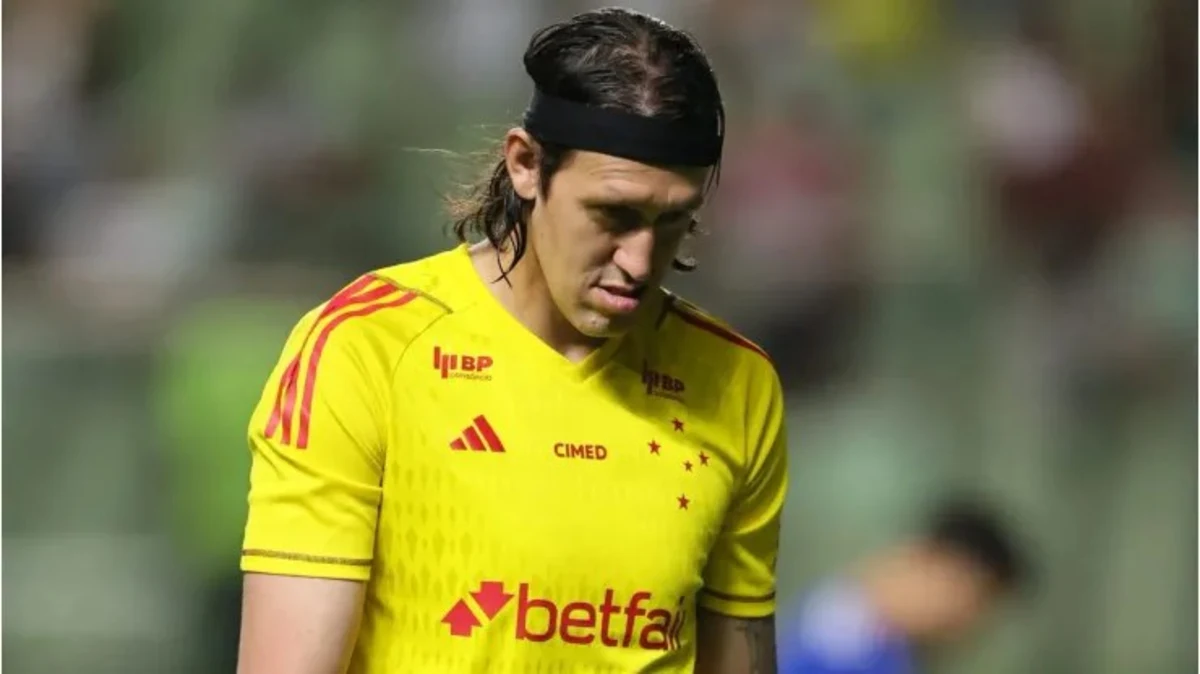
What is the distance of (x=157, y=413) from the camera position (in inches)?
108

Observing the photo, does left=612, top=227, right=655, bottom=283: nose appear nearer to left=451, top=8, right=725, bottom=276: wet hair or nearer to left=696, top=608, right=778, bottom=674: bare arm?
left=451, top=8, right=725, bottom=276: wet hair

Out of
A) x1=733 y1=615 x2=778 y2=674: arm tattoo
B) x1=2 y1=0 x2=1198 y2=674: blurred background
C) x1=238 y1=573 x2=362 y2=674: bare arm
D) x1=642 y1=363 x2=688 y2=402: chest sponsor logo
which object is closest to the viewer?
x1=238 y1=573 x2=362 y2=674: bare arm

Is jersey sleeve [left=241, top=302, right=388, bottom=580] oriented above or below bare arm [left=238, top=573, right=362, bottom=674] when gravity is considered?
above

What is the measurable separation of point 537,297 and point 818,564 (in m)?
1.50

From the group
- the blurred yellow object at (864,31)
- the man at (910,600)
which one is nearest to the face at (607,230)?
the man at (910,600)

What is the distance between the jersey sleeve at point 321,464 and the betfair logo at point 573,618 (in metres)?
0.10

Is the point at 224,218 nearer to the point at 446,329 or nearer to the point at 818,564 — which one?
the point at 818,564

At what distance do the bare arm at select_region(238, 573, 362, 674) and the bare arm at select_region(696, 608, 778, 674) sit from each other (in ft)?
1.41

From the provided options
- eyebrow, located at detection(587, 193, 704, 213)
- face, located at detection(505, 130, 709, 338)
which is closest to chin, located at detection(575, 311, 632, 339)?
face, located at detection(505, 130, 709, 338)

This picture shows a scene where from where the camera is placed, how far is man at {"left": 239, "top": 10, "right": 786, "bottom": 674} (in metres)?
1.40

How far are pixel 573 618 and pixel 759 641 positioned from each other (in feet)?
0.98

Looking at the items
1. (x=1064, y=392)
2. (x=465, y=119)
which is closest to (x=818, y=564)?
(x=1064, y=392)

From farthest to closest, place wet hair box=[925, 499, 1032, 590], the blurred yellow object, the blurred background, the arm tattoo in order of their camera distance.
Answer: the blurred yellow object → wet hair box=[925, 499, 1032, 590] → the blurred background → the arm tattoo

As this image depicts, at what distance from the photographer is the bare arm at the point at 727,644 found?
1.69m
